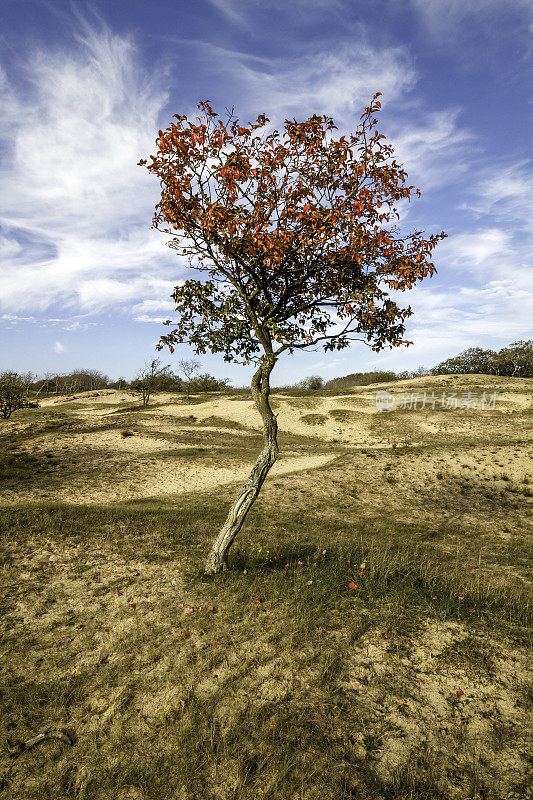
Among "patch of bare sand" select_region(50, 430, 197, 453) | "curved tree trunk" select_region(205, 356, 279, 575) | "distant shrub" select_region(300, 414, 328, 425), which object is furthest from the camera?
"distant shrub" select_region(300, 414, 328, 425)

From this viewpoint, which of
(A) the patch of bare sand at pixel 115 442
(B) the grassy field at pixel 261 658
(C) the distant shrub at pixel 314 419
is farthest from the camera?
(C) the distant shrub at pixel 314 419

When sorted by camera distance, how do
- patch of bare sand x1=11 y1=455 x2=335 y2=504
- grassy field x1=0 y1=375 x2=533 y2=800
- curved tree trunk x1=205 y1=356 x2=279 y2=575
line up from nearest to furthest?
grassy field x1=0 y1=375 x2=533 y2=800
curved tree trunk x1=205 y1=356 x2=279 y2=575
patch of bare sand x1=11 y1=455 x2=335 y2=504

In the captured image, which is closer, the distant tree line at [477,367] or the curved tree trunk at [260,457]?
the curved tree trunk at [260,457]

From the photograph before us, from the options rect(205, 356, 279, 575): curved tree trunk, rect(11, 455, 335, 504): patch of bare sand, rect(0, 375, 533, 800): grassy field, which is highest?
rect(205, 356, 279, 575): curved tree trunk

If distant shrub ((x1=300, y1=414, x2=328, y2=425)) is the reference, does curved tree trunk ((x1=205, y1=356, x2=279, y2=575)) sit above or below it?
above

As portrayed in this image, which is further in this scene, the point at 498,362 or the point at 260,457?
the point at 498,362

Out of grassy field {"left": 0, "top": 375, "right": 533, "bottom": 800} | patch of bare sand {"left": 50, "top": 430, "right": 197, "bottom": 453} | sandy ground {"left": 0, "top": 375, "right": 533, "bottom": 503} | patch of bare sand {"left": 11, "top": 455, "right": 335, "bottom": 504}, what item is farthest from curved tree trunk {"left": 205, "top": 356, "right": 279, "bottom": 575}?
patch of bare sand {"left": 50, "top": 430, "right": 197, "bottom": 453}

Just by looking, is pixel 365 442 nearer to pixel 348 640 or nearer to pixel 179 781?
pixel 348 640

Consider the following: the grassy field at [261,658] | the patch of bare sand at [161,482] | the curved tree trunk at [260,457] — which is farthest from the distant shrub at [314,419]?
the curved tree trunk at [260,457]

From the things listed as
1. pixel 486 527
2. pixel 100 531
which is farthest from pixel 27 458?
pixel 486 527

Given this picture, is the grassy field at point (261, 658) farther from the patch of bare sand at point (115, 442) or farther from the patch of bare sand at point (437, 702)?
the patch of bare sand at point (115, 442)

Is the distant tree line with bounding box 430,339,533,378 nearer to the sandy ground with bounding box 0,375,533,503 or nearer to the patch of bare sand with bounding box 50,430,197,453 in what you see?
the sandy ground with bounding box 0,375,533,503

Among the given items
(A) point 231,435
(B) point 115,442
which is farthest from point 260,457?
(A) point 231,435

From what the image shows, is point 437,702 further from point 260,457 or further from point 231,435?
point 231,435
